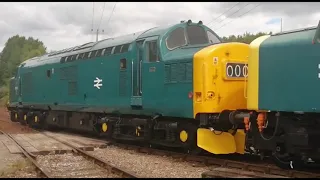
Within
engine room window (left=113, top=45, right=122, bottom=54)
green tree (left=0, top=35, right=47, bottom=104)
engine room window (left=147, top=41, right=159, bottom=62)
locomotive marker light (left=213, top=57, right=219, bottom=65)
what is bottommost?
locomotive marker light (left=213, top=57, right=219, bottom=65)

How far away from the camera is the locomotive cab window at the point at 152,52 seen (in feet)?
36.3

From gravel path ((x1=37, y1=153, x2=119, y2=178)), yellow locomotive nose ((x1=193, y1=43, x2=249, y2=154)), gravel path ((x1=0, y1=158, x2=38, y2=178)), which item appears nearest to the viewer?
gravel path ((x1=0, y1=158, x2=38, y2=178))

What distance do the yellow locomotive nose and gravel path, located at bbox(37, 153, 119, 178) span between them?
97.1 inches

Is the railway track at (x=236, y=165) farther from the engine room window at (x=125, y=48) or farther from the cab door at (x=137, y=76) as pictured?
the engine room window at (x=125, y=48)

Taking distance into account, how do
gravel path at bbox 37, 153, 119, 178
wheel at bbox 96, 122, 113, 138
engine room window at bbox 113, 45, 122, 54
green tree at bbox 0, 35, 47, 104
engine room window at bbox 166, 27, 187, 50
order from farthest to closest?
1. green tree at bbox 0, 35, 47, 104
2. wheel at bbox 96, 122, 113, 138
3. engine room window at bbox 113, 45, 122, 54
4. engine room window at bbox 166, 27, 187, 50
5. gravel path at bbox 37, 153, 119, 178

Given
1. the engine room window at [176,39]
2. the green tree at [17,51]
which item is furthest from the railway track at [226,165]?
the green tree at [17,51]

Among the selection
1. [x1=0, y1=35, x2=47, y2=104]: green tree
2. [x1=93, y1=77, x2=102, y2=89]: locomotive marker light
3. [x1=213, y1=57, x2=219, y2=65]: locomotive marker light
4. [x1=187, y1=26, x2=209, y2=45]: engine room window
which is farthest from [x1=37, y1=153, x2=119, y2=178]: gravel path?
[x1=0, y1=35, x2=47, y2=104]: green tree

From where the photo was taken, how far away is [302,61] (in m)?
7.28

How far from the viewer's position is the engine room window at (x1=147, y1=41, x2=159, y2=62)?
1107cm

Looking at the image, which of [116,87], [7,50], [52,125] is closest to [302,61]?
[116,87]

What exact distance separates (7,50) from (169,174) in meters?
119

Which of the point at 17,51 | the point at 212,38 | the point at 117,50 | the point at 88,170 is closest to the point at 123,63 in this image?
the point at 117,50

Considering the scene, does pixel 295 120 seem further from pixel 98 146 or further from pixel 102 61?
pixel 102 61

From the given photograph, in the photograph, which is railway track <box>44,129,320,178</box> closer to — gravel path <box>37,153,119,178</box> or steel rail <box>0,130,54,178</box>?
gravel path <box>37,153,119,178</box>
